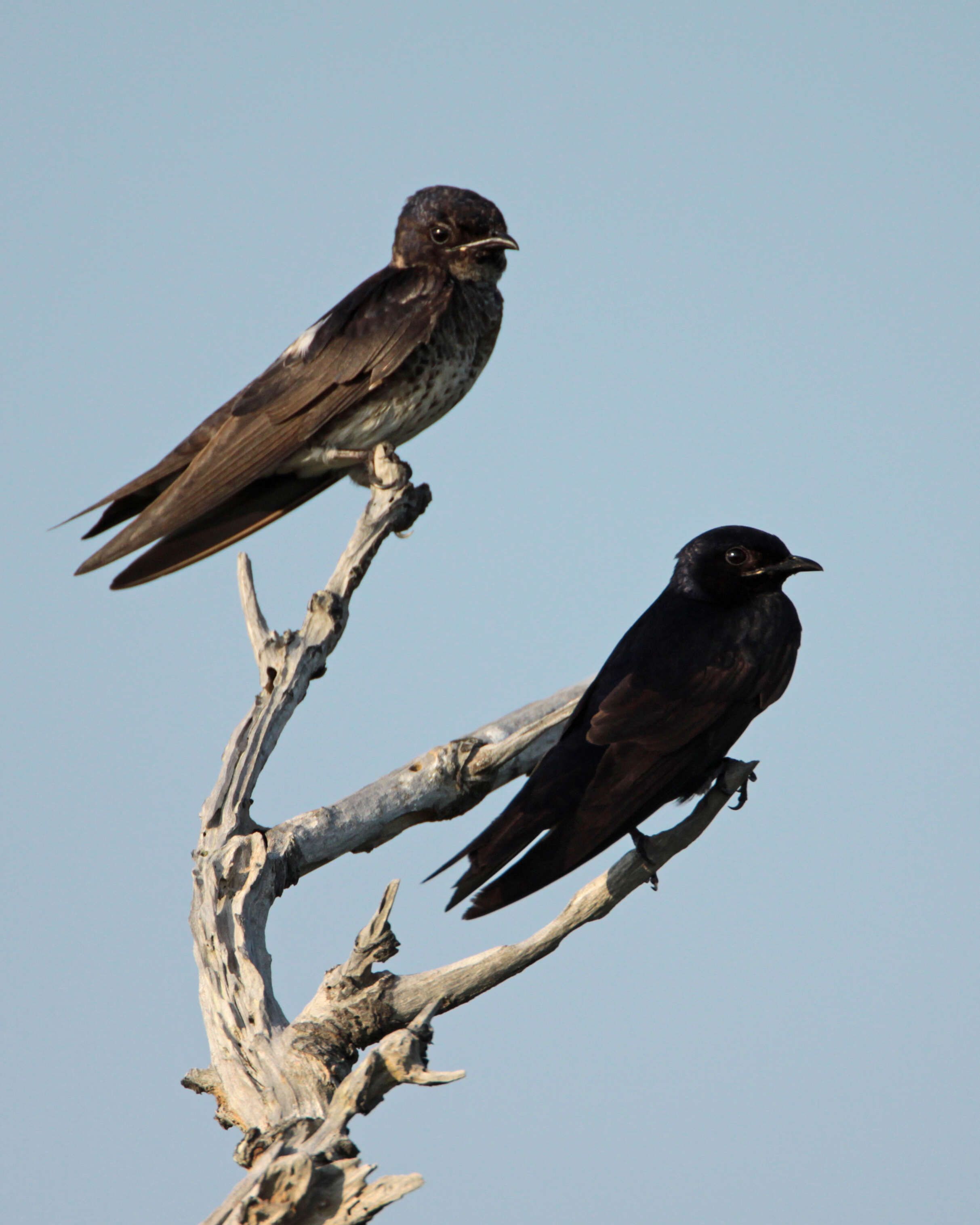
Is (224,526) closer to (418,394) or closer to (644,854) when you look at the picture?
(418,394)

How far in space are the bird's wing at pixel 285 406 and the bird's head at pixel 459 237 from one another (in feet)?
0.90

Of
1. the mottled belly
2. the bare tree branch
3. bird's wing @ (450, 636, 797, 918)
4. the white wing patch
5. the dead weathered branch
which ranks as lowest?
the dead weathered branch

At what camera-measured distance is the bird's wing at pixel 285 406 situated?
6410 millimetres

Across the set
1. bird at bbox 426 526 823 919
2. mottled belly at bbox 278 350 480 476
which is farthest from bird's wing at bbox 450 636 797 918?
mottled belly at bbox 278 350 480 476

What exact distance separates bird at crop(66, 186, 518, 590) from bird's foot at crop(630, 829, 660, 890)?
2671 mm

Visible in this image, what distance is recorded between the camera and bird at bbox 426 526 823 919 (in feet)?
15.7

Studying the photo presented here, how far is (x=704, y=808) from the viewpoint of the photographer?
5055mm

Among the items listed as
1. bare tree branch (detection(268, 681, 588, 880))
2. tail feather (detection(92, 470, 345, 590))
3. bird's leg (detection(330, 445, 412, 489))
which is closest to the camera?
bare tree branch (detection(268, 681, 588, 880))

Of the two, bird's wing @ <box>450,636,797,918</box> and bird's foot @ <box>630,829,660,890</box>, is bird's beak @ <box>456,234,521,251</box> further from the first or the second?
bird's foot @ <box>630,829,660,890</box>

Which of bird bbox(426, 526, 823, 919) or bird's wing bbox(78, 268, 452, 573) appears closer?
bird bbox(426, 526, 823, 919)

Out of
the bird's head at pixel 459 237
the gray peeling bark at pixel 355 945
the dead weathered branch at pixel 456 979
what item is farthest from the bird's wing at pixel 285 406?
the dead weathered branch at pixel 456 979

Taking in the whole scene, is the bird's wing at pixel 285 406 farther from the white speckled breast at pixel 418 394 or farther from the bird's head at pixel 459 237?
the bird's head at pixel 459 237

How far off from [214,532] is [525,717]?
1912mm

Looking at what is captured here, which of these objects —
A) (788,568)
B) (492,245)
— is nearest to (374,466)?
(492,245)
